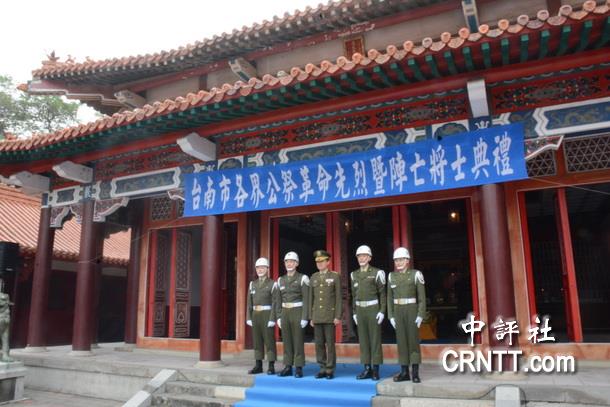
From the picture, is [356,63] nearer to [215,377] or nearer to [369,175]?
[369,175]

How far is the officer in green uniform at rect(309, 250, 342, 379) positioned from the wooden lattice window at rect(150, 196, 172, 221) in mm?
4270

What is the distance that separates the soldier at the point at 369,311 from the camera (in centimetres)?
542

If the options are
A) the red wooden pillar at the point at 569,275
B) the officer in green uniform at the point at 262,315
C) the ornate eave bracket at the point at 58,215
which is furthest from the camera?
the ornate eave bracket at the point at 58,215

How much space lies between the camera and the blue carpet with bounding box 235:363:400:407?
5.03 m

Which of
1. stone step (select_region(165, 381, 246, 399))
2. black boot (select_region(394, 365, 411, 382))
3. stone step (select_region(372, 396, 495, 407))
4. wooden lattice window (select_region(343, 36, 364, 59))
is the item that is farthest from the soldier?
wooden lattice window (select_region(343, 36, 364, 59))

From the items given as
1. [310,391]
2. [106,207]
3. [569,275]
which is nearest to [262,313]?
[310,391]

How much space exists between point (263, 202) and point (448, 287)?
23.4ft

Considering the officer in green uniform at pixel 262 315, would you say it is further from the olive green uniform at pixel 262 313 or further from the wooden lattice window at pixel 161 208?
the wooden lattice window at pixel 161 208

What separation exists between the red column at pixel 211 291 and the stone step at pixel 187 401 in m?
0.76

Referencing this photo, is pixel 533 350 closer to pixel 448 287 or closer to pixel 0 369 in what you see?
pixel 448 287

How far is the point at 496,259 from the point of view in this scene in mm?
5234

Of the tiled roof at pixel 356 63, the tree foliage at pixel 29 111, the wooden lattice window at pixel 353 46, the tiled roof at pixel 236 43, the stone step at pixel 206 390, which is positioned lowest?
the stone step at pixel 206 390

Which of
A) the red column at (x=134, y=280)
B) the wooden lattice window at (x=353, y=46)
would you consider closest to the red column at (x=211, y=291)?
the red column at (x=134, y=280)

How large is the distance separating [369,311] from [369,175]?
5.27 feet
